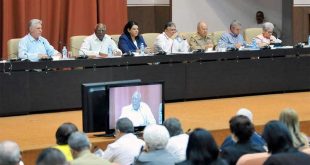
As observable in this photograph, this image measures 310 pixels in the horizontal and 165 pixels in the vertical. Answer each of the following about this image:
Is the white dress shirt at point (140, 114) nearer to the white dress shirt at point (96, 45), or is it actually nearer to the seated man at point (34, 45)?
the seated man at point (34, 45)

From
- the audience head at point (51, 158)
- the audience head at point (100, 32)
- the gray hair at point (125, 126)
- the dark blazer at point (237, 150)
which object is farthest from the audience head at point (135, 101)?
the audience head at point (51, 158)

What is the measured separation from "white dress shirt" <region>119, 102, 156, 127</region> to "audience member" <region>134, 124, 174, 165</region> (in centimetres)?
259

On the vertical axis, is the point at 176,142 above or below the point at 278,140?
below

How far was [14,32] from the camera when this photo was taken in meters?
13.8

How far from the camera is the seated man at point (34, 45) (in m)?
11.4

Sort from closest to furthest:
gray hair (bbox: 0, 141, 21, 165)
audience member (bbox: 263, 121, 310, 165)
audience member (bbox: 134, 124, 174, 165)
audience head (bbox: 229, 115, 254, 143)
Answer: gray hair (bbox: 0, 141, 21, 165) → audience member (bbox: 263, 121, 310, 165) → audience member (bbox: 134, 124, 174, 165) → audience head (bbox: 229, 115, 254, 143)

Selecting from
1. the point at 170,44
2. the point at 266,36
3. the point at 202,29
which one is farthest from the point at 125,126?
the point at 266,36

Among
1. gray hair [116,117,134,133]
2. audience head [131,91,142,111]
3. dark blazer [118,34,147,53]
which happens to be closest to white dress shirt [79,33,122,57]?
dark blazer [118,34,147,53]

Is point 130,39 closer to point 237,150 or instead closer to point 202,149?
point 237,150

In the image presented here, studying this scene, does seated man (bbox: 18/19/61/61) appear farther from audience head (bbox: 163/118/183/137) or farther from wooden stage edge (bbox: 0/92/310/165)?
audience head (bbox: 163/118/183/137)

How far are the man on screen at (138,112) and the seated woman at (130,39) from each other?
3483 millimetres

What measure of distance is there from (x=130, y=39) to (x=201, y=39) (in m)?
1.32

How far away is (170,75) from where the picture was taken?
12.2m

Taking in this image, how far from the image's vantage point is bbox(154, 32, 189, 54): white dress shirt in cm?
1277
